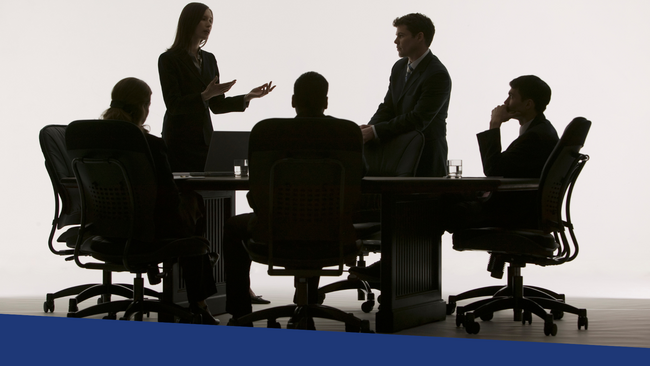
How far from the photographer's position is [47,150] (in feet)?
11.8

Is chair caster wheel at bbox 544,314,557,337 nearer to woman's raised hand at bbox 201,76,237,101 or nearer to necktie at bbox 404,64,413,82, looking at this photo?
necktie at bbox 404,64,413,82

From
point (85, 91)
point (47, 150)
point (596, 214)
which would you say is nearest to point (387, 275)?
point (47, 150)

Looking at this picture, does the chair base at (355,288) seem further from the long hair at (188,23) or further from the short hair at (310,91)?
the long hair at (188,23)

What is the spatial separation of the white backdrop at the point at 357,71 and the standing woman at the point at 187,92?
2.22m

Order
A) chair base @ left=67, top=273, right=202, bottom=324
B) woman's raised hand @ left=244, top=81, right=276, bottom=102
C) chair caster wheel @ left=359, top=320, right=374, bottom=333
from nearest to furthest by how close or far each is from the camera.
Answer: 1. chair caster wheel @ left=359, top=320, right=374, bottom=333
2. chair base @ left=67, top=273, right=202, bottom=324
3. woman's raised hand @ left=244, top=81, right=276, bottom=102

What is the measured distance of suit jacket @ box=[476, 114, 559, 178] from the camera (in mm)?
3203

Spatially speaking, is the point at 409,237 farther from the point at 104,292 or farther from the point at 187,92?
the point at 104,292

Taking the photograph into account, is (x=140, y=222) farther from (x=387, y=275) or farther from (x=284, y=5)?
(x=284, y=5)

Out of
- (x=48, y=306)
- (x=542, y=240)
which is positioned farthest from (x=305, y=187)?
(x=48, y=306)

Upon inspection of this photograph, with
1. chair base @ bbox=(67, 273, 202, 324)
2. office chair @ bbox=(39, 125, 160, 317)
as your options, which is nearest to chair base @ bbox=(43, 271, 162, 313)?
office chair @ bbox=(39, 125, 160, 317)

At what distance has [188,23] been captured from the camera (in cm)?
371

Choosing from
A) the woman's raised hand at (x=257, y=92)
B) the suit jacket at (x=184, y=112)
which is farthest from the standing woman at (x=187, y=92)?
the woman's raised hand at (x=257, y=92)

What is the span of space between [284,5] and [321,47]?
58 cm

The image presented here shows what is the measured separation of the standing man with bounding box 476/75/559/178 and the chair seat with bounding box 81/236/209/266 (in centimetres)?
152
